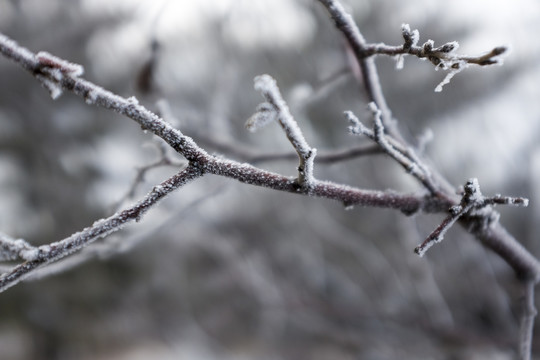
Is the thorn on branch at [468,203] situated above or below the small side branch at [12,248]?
above

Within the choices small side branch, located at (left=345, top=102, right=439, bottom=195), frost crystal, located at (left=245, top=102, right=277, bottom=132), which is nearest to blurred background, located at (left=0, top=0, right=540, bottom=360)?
small side branch, located at (left=345, top=102, right=439, bottom=195)

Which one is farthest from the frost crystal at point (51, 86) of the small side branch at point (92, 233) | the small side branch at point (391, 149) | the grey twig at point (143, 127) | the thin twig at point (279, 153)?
the thin twig at point (279, 153)

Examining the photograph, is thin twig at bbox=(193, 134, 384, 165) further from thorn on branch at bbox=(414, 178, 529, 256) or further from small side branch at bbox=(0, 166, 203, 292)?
small side branch at bbox=(0, 166, 203, 292)

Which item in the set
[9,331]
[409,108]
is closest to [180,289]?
[9,331]

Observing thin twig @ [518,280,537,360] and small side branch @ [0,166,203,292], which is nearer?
small side branch @ [0,166,203,292]

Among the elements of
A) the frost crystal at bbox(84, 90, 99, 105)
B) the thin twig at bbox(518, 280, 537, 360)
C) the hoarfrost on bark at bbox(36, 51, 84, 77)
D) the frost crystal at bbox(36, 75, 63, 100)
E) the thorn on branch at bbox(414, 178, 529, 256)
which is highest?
the hoarfrost on bark at bbox(36, 51, 84, 77)

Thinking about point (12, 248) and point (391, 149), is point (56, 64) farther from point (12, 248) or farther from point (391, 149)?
point (391, 149)

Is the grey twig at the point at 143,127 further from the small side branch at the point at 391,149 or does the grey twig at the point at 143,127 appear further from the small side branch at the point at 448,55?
the small side branch at the point at 448,55

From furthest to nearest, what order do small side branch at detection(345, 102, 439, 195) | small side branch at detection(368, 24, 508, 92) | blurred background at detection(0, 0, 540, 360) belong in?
blurred background at detection(0, 0, 540, 360) → small side branch at detection(345, 102, 439, 195) → small side branch at detection(368, 24, 508, 92)
